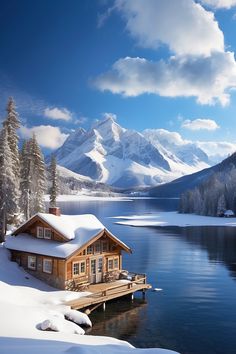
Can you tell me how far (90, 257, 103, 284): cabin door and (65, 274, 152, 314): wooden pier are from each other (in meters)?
0.81

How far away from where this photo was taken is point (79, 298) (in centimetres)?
3753

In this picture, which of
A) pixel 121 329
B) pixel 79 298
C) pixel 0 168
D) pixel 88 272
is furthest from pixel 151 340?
pixel 0 168

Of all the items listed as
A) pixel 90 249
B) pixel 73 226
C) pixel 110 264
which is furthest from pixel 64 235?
pixel 110 264

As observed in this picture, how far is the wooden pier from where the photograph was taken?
36388 mm

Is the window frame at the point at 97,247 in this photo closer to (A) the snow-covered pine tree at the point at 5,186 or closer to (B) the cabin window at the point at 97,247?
(B) the cabin window at the point at 97,247

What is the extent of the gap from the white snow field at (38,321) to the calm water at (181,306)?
3449 mm

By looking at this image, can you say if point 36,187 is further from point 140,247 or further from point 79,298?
point 79,298

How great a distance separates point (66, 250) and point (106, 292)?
5.75 meters

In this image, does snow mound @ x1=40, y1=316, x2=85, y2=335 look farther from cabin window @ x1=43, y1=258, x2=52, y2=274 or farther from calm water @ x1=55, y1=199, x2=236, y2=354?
cabin window @ x1=43, y1=258, x2=52, y2=274

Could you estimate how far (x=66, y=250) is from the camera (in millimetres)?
39969

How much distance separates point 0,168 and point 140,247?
33.5 meters

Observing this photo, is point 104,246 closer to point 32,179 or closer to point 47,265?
point 47,265

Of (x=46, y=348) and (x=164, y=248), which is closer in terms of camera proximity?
(x=46, y=348)

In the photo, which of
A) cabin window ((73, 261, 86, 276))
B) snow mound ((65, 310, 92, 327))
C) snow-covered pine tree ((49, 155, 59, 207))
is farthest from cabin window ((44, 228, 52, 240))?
snow-covered pine tree ((49, 155, 59, 207))
